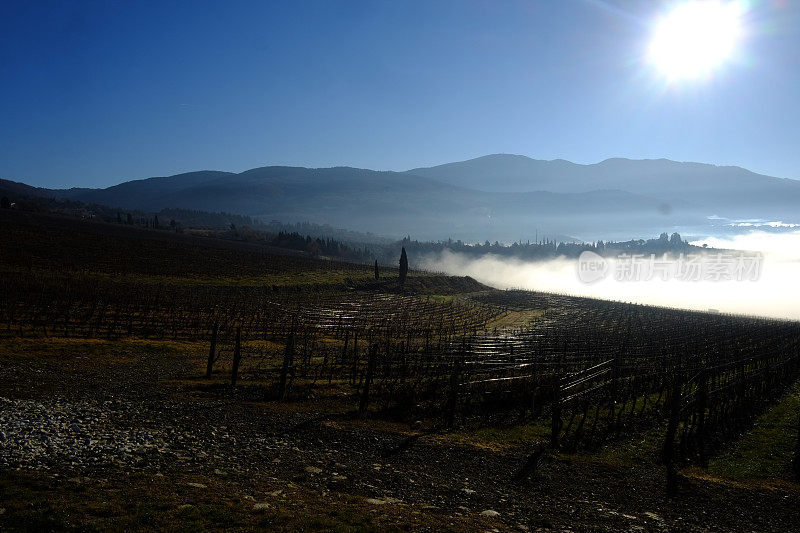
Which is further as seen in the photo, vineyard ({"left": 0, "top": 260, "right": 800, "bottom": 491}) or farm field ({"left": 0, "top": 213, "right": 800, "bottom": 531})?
vineyard ({"left": 0, "top": 260, "right": 800, "bottom": 491})

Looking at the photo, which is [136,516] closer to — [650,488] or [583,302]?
[650,488]

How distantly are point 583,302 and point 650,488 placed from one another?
101m

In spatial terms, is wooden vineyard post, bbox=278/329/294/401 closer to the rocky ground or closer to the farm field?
the farm field

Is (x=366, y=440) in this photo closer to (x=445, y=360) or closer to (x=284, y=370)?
(x=284, y=370)

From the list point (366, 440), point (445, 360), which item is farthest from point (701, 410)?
point (445, 360)

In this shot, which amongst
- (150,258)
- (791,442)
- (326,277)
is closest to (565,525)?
(791,442)

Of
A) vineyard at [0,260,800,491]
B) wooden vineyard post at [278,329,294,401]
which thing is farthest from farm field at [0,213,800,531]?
vineyard at [0,260,800,491]

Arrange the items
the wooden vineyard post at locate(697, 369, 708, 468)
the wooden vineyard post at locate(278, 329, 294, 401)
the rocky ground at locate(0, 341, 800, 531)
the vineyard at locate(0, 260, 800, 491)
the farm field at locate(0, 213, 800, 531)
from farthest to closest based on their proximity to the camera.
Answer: the wooden vineyard post at locate(278, 329, 294, 401) < the vineyard at locate(0, 260, 800, 491) < the wooden vineyard post at locate(697, 369, 708, 468) < the farm field at locate(0, 213, 800, 531) < the rocky ground at locate(0, 341, 800, 531)

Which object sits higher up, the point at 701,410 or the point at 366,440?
the point at 701,410

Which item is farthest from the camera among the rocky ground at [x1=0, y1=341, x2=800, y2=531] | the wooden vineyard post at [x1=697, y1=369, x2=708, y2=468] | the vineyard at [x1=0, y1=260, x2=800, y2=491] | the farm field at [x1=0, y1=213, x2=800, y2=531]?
the vineyard at [x1=0, y1=260, x2=800, y2=491]

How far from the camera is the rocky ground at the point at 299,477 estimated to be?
30.3 feet

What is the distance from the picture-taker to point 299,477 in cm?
1166

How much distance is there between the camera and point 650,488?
13.6 meters

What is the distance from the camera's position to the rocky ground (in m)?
9.23
